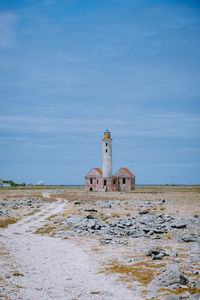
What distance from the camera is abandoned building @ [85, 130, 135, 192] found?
86938 mm

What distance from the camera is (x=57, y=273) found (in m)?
14.6

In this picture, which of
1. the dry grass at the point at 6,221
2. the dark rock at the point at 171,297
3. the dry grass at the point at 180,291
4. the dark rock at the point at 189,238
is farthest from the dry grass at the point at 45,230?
the dark rock at the point at 171,297

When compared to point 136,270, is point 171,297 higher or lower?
higher

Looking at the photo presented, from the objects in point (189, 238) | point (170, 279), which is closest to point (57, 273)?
point (170, 279)

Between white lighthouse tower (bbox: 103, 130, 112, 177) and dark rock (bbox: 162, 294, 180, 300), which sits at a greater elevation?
A: white lighthouse tower (bbox: 103, 130, 112, 177)

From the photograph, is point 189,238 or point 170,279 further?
point 189,238

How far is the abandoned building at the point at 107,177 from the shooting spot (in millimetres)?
86938

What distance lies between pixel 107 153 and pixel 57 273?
238 feet

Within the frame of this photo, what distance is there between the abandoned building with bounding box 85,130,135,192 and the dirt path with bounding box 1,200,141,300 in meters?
63.7

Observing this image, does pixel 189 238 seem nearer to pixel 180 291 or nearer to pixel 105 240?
pixel 105 240

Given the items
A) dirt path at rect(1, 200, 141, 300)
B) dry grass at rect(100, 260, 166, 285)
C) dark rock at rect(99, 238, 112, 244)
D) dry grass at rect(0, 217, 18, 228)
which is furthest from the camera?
dry grass at rect(0, 217, 18, 228)

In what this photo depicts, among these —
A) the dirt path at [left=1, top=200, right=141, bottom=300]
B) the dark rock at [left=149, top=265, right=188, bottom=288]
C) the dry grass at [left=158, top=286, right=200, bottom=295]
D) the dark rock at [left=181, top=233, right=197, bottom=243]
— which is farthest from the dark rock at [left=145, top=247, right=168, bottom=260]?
the dry grass at [left=158, top=286, right=200, bottom=295]

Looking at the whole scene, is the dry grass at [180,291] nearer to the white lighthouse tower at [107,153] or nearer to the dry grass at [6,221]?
the dry grass at [6,221]

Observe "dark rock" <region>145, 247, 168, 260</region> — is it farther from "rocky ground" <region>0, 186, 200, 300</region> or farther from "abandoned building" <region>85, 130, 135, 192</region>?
"abandoned building" <region>85, 130, 135, 192</region>
